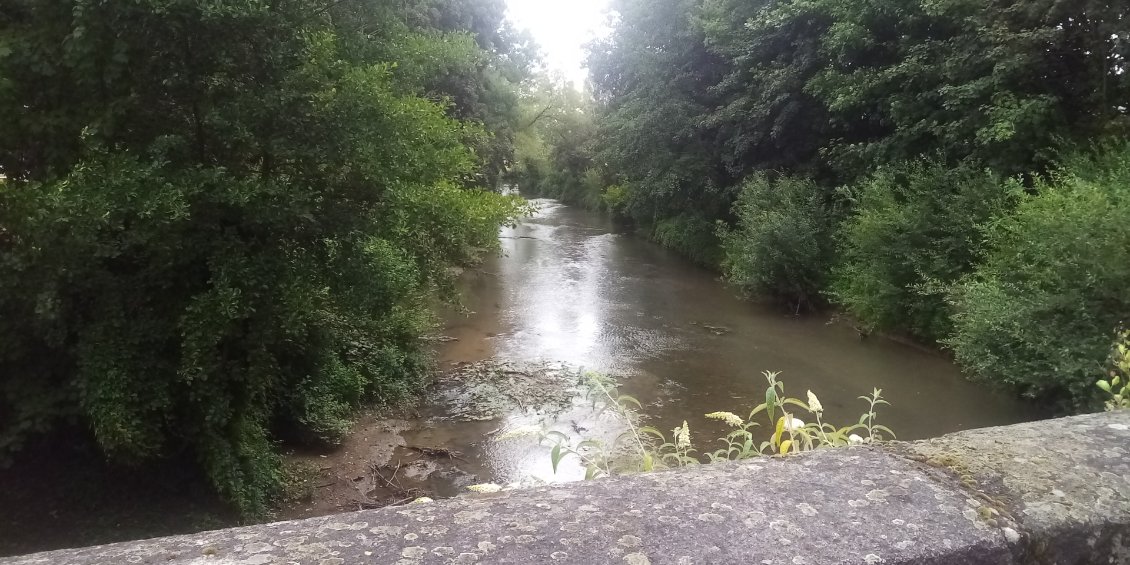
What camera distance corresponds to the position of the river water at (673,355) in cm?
951

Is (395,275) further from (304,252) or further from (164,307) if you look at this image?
(164,307)

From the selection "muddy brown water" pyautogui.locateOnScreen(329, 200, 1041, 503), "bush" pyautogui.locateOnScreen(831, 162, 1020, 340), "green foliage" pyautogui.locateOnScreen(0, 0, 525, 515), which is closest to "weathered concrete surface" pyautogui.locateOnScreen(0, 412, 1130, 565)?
"muddy brown water" pyautogui.locateOnScreen(329, 200, 1041, 503)

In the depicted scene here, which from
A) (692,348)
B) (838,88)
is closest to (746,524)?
(692,348)

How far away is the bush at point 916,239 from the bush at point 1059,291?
111cm

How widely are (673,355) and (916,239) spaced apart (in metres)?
4.89

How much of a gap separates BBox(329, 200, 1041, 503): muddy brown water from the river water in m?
0.03

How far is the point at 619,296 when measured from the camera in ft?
58.2

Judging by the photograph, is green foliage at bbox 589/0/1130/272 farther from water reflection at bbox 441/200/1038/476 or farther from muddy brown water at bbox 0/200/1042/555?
muddy brown water at bbox 0/200/1042/555

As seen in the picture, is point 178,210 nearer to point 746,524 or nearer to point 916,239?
point 746,524

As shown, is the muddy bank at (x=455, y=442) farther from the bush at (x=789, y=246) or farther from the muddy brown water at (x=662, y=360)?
the bush at (x=789, y=246)

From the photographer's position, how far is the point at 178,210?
5391 mm

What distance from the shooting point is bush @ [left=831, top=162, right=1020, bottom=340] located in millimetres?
11617

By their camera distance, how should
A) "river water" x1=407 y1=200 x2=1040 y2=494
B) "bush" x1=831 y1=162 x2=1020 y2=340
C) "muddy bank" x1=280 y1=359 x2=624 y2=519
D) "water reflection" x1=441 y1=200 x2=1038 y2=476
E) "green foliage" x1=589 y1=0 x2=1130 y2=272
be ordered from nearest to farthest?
"muddy bank" x1=280 y1=359 x2=624 y2=519
"river water" x1=407 y1=200 x2=1040 y2=494
"water reflection" x1=441 y1=200 x2=1038 y2=476
"green foliage" x1=589 y1=0 x2=1130 y2=272
"bush" x1=831 y1=162 x2=1020 y2=340

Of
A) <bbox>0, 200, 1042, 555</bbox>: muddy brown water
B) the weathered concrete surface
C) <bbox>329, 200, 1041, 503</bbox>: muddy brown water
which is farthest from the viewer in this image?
<bbox>329, 200, 1041, 503</bbox>: muddy brown water
